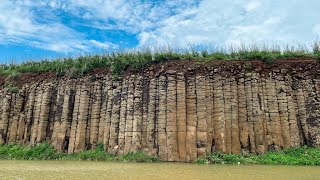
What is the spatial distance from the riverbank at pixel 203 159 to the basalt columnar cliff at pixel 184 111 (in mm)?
487

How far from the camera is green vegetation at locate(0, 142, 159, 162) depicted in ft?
64.2

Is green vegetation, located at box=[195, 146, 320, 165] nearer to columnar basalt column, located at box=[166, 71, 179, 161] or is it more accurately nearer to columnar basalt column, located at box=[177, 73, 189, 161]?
columnar basalt column, located at box=[177, 73, 189, 161]

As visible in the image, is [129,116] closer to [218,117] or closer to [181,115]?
[181,115]

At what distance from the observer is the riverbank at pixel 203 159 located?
720 inches

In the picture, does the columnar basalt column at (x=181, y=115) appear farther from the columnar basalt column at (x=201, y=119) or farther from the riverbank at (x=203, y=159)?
the riverbank at (x=203, y=159)

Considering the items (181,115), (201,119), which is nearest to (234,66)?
(201,119)

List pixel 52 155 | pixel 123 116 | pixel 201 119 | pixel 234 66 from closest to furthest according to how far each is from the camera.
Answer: pixel 201 119, pixel 52 155, pixel 123 116, pixel 234 66

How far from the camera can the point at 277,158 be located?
1852 centimetres

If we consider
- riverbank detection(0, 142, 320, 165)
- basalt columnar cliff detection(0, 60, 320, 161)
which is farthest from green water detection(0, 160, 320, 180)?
basalt columnar cliff detection(0, 60, 320, 161)

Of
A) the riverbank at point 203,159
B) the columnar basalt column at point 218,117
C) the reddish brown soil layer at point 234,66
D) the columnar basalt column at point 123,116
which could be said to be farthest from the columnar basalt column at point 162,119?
the columnar basalt column at point 218,117

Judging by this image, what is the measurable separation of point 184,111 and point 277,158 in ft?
17.2

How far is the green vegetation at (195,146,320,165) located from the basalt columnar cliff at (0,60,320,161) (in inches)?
19.4

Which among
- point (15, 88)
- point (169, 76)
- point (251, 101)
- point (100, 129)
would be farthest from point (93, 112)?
point (251, 101)

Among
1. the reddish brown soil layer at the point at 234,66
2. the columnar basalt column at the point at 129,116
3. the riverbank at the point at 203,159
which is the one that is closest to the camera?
the riverbank at the point at 203,159
